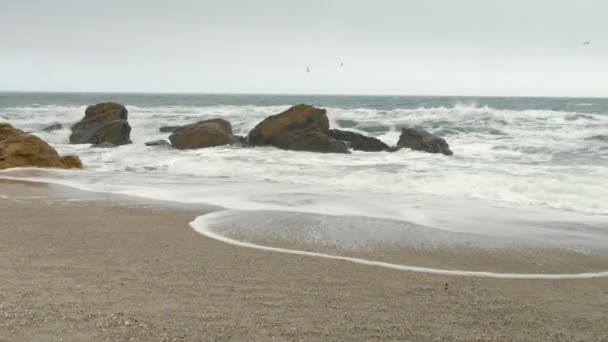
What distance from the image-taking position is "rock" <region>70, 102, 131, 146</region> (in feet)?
65.1

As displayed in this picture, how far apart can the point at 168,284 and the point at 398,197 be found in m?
5.32

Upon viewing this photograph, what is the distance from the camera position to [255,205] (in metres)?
7.62

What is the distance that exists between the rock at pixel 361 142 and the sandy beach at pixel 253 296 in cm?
1280

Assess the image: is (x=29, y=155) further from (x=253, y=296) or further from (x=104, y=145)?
(x=253, y=296)

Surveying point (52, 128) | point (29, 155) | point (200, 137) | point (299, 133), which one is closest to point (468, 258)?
point (29, 155)

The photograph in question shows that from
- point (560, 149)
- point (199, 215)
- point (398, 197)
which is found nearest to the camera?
point (199, 215)

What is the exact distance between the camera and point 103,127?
65.8 ft

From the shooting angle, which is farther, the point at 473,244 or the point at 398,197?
the point at 398,197

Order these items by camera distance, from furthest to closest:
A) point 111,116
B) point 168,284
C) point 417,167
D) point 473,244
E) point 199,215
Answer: point 111,116 < point 417,167 < point 199,215 < point 473,244 < point 168,284

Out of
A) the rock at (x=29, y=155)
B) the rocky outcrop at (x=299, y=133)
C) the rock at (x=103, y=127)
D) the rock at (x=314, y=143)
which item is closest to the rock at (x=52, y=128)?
the rock at (x=103, y=127)

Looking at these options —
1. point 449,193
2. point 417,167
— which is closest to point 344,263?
point 449,193

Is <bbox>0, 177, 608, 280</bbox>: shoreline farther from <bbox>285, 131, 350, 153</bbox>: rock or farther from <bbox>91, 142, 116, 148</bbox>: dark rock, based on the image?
<bbox>91, 142, 116, 148</bbox>: dark rock

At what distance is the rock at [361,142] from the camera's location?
59.0 feet

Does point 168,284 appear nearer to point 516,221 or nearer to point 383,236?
point 383,236
